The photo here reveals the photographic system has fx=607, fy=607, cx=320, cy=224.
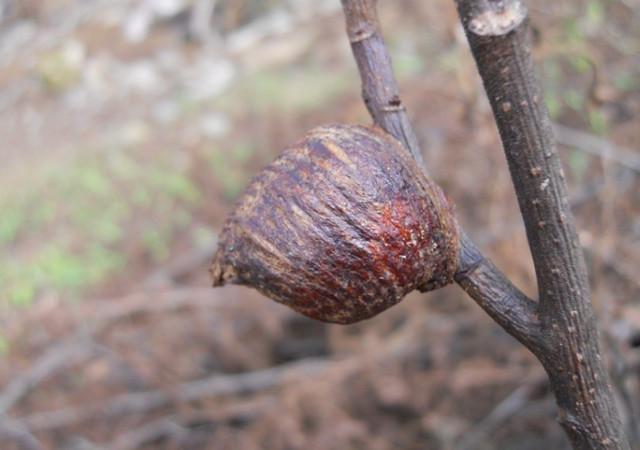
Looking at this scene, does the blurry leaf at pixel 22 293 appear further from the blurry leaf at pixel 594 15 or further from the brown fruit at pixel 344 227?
the blurry leaf at pixel 594 15

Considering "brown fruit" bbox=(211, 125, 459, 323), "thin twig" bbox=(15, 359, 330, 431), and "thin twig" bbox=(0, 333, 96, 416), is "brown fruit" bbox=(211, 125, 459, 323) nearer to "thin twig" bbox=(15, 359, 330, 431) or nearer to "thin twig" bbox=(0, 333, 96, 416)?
"thin twig" bbox=(15, 359, 330, 431)

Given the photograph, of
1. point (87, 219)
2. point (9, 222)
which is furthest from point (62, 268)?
point (9, 222)

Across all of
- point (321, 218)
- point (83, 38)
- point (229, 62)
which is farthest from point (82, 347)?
point (83, 38)

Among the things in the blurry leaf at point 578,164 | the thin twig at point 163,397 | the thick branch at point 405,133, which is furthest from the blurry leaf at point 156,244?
the thick branch at point 405,133

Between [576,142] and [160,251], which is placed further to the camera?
[160,251]

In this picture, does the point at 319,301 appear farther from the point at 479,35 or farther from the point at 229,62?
the point at 229,62

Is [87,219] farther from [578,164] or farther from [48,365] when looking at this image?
[578,164]
